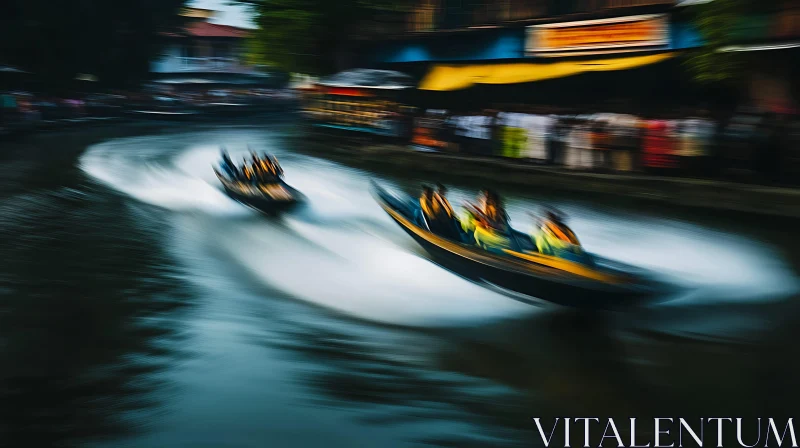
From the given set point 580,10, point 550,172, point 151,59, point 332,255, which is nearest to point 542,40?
point 580,10

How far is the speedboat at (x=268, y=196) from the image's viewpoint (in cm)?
1402

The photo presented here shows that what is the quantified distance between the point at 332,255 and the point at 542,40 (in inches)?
510

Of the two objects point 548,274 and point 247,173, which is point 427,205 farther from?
point 247,173

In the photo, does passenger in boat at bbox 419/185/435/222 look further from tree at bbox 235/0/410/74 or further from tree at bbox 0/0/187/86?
tree at bbox 0/0/187/86

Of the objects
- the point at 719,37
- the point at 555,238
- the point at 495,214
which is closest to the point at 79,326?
the point at 495,214

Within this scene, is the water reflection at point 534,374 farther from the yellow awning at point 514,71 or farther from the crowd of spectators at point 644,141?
the yellow awning at point 514,71

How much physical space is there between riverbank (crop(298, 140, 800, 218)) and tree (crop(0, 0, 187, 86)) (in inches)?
797

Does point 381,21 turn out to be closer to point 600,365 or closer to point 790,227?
point 790,227

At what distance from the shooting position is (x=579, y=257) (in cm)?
850

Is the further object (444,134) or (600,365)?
(444,134)

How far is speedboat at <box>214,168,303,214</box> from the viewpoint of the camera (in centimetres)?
1402

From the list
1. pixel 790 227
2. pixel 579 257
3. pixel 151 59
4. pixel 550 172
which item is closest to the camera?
pixel 579 257

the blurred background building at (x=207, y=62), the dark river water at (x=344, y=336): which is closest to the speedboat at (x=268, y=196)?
the dark river water at (x=344, y=336)

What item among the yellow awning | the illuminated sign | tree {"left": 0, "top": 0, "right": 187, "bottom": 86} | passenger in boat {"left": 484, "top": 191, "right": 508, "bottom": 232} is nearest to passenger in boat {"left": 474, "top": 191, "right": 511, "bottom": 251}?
passenger in boat {"left": 484, "top": 191, "right": 508, "bottom": 232}
